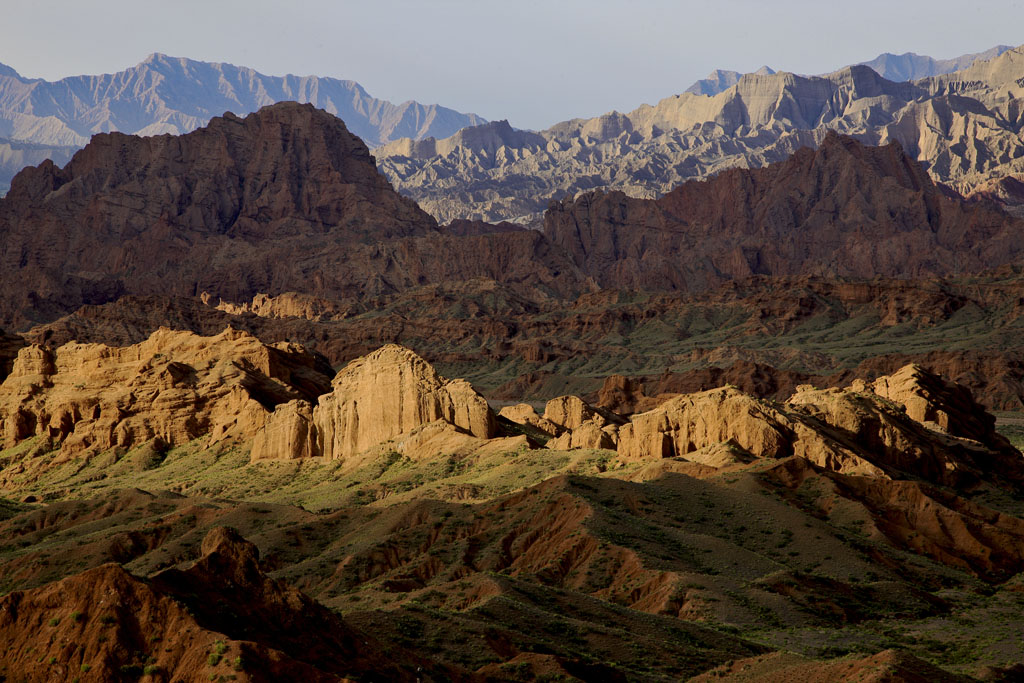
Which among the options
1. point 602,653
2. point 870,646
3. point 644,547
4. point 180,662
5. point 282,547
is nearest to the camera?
point 180,662

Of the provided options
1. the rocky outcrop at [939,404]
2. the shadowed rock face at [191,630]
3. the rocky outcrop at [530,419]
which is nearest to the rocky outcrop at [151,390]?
the rocky outcrop at [530,419]

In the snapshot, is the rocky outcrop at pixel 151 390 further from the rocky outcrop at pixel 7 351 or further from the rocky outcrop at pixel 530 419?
the rocky outcrop at pixel 530 419

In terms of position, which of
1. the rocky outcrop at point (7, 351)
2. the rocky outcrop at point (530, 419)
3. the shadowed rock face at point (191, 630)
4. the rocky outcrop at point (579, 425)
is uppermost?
the shadowed rock face at point (191, 630)

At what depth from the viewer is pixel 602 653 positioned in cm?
5616

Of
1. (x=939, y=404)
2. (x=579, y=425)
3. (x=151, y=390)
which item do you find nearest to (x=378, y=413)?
(x=579, y=425)

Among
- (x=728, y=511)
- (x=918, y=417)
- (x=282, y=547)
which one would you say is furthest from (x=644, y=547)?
(x=918, y=417)

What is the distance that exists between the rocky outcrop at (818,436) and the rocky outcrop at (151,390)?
45.0m

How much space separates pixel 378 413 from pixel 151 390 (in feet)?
108

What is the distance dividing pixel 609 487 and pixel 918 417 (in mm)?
52218

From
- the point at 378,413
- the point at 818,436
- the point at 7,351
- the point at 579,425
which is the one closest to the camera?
the point at 818,436

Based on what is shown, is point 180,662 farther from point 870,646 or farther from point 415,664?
point 870,646

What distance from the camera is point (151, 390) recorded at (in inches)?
5659

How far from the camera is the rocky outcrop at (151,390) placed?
457ft

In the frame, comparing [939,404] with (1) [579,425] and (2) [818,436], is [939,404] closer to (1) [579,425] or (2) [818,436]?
(1) [579,425]
